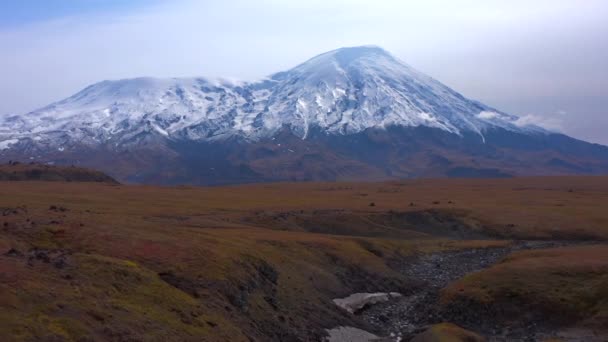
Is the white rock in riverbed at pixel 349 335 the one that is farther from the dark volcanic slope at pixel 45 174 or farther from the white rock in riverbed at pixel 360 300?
the dark volcanic slope at pixel 45 174

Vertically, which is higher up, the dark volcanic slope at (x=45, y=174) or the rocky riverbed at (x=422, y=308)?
the dark volcanic slope at (x=45, y=174)

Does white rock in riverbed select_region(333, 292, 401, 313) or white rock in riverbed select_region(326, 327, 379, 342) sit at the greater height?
white rock in riverbed select_region(326, 327, 379, 342)

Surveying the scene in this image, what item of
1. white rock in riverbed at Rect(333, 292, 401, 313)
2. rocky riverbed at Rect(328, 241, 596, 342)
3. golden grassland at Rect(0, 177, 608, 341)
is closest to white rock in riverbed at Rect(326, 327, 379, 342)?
rocky riverbed at Rect(328, 241, 596, 342)

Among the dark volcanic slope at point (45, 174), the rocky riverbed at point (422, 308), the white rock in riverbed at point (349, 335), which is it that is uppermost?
the dark volcanic slope at point (45, 174)

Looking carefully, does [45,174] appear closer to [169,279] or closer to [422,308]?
[422,308]

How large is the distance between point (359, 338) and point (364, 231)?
52.8m

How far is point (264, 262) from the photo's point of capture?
168 ft

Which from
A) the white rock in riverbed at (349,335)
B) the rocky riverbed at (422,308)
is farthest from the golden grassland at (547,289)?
the white rock in riverbed at (349,335)

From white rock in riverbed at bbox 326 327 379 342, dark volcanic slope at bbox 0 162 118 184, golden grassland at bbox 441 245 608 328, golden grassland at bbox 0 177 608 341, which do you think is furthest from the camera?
dark volcanic slope at bbox 0 162 118 184

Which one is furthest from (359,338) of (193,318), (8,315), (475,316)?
(8,315)

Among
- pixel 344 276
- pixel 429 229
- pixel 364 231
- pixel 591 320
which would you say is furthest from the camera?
pixel 429 229

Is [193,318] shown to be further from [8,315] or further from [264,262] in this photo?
[264,262]

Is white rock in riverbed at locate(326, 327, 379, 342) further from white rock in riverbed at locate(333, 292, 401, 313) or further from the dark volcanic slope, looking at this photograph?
the dark volcanic slope

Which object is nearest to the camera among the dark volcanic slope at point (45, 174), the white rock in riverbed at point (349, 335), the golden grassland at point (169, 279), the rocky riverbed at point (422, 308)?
the golden grassland at point (169, 279)
